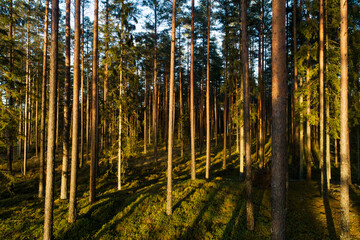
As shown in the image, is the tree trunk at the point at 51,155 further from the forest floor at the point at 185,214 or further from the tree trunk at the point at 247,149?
the tree trunk at the point at 247,149

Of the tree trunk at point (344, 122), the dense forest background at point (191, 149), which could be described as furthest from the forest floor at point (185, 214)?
the tree trunk at point (344, 122)

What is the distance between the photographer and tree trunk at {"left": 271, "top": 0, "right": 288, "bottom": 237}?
5.03m

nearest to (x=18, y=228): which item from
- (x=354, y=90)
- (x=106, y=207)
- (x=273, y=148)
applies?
(x=106, y=207)

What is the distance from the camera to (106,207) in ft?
34.8

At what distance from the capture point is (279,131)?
201 inches

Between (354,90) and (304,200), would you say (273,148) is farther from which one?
(354,90)

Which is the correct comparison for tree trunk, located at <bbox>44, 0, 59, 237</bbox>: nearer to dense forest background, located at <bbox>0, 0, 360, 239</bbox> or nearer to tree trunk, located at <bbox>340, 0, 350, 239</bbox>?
dense forest background, located at <bbox>0, 0, 360, 239</bbox>

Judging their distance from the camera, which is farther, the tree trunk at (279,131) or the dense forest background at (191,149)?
the dense forest background at (191,149)

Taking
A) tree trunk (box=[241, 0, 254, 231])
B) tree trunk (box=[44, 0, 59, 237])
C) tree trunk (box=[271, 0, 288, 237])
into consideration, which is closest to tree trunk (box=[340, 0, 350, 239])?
tree trunk (box=[241, 0, 254, 231])

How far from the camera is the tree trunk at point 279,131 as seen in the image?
5.03 meters

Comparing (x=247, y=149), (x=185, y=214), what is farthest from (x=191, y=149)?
(x=247, y=149)

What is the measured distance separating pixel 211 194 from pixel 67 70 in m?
11.6

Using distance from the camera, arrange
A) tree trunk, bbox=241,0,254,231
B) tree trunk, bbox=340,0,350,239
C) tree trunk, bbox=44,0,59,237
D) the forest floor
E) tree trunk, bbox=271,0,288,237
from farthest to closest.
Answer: the forest floor → tree trunk, bbox=241,0,254,231 → tree trunk, bbox=44,0,59,237 → tree trunk, bbox=340,0,350,239 → tree trunk, bbox=271,0,288,237

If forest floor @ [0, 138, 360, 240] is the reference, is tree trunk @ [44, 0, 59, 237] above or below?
above
